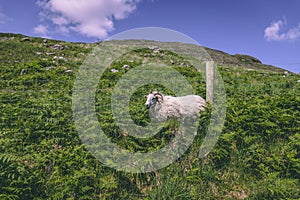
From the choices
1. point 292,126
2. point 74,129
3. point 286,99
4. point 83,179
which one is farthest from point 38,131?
point 286,99

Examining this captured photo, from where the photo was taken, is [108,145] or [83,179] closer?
[83,179]

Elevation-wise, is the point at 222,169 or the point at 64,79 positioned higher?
the point at 64,79

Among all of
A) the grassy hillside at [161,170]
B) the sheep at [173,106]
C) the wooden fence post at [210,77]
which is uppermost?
the wooden fence post at [210,77]

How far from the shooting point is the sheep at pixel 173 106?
24.2ft

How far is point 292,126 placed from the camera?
20.5 ft

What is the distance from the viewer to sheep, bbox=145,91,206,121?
7365mm

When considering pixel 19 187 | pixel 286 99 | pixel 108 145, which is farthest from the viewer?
pixel 286 99

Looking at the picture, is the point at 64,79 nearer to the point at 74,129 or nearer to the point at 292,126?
the point at 74,129

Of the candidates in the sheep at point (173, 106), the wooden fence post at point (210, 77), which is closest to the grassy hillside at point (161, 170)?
the sheep at point (173, 106)

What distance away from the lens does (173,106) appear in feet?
25.1

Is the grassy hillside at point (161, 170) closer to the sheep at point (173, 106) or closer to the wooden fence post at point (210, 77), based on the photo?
the sheep at point (173, 106)

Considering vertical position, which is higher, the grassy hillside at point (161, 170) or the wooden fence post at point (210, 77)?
the wooden fence post at point (210, 77)

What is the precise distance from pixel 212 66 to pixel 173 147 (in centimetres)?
324

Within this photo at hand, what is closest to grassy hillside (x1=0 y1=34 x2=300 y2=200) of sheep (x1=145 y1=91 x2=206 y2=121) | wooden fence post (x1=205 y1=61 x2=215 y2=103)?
sheep (x1=145 y1=91 x2=206 y2=121)
